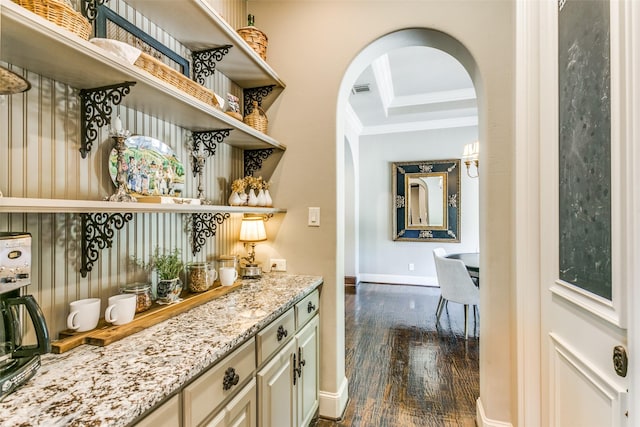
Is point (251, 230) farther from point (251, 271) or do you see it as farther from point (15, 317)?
point (15, 317)

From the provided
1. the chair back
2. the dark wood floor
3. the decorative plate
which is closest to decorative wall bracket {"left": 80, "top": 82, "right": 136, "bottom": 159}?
the decorative plate

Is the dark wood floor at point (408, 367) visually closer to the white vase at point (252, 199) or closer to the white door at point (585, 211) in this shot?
the white door at point (585, 211)

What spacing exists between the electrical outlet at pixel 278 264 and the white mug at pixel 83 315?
1.13 metres

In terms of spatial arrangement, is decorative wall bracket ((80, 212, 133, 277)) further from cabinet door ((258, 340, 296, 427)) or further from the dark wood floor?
the dark wood floor

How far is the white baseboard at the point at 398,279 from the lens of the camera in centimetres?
530

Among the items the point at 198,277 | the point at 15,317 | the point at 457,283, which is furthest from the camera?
the point at 457,283

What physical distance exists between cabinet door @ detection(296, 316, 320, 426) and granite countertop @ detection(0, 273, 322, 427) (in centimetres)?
45

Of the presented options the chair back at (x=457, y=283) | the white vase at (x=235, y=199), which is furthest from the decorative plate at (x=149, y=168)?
the chair back at (x=457, y=283)

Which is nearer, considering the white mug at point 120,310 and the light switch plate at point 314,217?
the white mug at point 120,310

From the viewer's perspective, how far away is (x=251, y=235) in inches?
77.9

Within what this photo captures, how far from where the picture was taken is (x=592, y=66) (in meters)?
1.05

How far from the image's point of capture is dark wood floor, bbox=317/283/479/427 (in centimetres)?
202

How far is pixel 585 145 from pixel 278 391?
157cm

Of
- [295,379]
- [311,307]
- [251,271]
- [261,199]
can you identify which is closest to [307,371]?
[295,379]
